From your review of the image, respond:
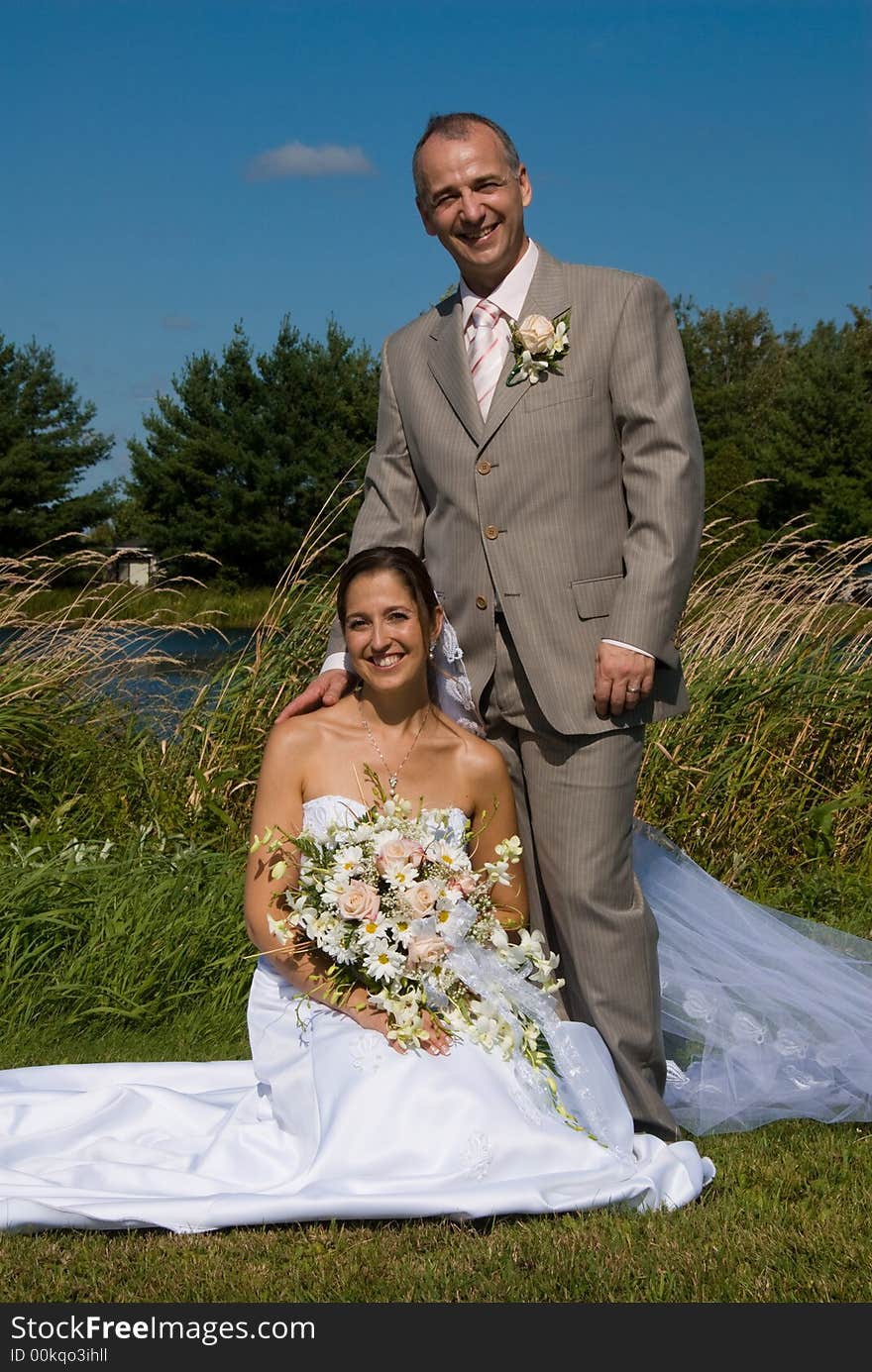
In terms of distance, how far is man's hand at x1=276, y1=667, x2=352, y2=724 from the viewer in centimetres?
391

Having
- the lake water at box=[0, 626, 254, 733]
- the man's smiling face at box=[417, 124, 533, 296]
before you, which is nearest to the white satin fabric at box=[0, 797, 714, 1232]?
the man's smiling face at box=[417, 124, 533, 296]

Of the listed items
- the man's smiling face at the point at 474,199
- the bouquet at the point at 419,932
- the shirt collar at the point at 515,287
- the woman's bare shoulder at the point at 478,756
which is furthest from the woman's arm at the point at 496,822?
the man's smiling face at the point at 474,199

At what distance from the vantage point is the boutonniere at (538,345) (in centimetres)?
366

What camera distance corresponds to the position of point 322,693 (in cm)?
394

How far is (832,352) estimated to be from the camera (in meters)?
48.1

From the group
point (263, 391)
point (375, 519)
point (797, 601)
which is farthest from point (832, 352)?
point (375, 519)

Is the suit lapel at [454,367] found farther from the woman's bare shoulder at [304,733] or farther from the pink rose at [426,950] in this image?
the pink rose at [426,950]

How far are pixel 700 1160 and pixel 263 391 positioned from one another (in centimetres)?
4713

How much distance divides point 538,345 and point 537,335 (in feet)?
0.08

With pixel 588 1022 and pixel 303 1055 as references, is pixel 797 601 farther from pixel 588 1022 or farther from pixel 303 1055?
pixel 303 1055

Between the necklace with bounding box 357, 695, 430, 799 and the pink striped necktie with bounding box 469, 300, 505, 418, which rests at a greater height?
the pink striped necktie with bounding box 469, 300, 505, 418

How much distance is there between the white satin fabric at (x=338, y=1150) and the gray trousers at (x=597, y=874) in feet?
0.49

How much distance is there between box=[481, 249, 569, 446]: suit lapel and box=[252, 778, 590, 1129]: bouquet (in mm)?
1016

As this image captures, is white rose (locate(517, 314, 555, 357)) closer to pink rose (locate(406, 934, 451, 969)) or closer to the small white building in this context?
pink rose (locate(406, 934, 451, 969))
